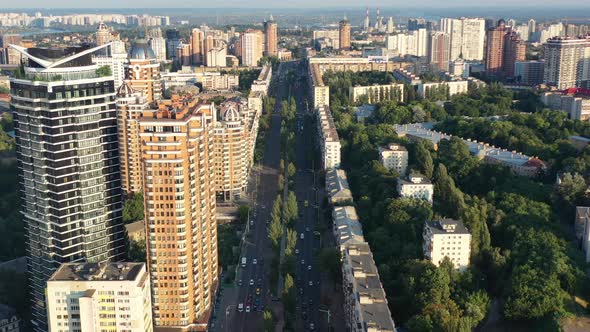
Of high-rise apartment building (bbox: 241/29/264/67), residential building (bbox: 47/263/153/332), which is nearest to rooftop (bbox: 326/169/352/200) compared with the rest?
residential building (bbox: 47/263/153/332)

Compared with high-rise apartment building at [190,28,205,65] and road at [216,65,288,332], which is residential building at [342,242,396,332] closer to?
road at [216,65,288,332]

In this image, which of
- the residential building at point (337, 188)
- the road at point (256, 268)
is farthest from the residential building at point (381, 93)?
the residential building at point (337, 188)

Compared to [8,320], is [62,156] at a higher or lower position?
higher

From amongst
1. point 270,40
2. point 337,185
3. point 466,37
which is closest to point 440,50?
point 466,37

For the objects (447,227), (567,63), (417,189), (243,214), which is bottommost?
(243,214)

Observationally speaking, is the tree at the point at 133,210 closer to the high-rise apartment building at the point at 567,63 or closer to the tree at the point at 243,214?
the tree at the point at 243,214

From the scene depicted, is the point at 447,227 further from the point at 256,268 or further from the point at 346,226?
the point at 256,268
